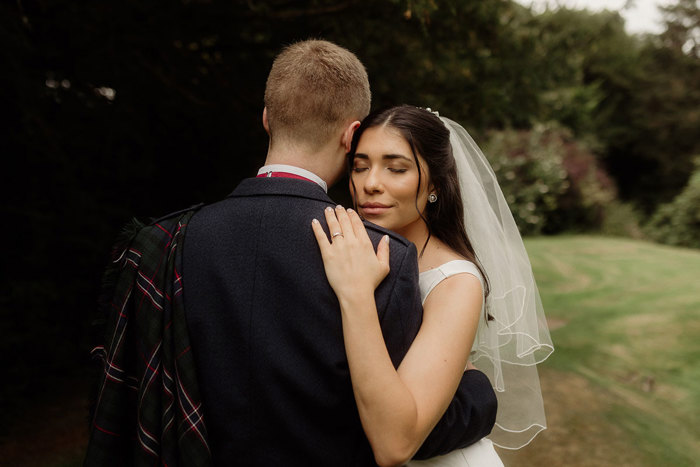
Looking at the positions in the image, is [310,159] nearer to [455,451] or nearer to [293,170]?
[293,170]

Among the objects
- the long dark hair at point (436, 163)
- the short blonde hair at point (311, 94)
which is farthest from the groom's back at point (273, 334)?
the long dark hair at point (436, 163)

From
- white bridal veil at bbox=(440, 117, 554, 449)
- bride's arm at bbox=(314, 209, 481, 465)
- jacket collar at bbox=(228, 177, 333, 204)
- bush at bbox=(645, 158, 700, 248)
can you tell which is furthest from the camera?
bush at bbox=(645, 158, 700, 248)

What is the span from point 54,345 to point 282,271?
3.98 m

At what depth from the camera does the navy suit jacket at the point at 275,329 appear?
56.4 inches

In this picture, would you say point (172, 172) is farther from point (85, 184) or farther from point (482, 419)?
point (482, 419)

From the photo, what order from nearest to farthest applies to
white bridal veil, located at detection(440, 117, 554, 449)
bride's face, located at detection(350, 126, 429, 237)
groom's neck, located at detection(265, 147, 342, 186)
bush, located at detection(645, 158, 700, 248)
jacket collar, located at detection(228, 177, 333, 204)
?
jacket collar, located at detection(228, 177, 333, 204)
groom's neck, located at detection(265, 147, 342, 186)
bride's face, located at detection(350, 126, 429, 237)
white bridal veil, located at detection(440, 117, 554, 449)
bush, located at detection(645, 158, 700, 248)

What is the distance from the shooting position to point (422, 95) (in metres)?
5.01

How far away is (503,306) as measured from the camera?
2430mm

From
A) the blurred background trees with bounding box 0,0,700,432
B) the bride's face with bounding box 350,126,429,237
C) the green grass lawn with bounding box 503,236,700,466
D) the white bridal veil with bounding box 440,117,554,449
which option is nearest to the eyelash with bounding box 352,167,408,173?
the bride's face with bounding box 350,126,429,237

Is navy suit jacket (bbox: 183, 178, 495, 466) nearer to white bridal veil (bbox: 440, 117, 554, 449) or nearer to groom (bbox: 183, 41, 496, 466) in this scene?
groom (bbox: 183, 41, 496, 466)

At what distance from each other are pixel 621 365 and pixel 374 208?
594 cm

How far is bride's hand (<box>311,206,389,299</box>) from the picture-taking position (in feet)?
4.63

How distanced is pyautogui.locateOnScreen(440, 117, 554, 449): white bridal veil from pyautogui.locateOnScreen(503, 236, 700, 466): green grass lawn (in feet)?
6.68

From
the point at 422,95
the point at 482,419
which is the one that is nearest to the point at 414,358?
the point at 482,419
